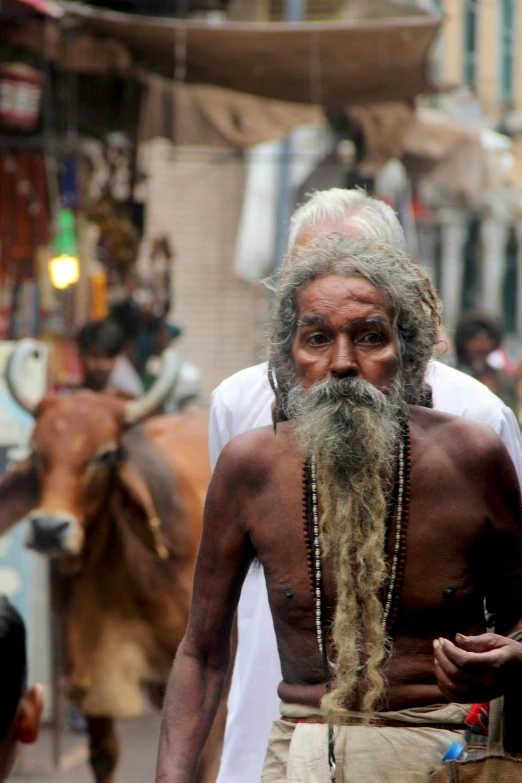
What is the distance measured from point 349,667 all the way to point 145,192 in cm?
744

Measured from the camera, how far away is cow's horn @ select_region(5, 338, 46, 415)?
612cm

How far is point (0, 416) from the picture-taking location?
655 centimetres

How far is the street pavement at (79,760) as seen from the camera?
694 cm

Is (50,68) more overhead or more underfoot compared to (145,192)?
more overhead

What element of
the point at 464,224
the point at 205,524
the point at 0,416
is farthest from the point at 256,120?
the point at 464,224

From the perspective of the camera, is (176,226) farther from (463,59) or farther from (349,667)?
(349,667)

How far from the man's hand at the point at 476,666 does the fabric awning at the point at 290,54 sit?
5184 mm

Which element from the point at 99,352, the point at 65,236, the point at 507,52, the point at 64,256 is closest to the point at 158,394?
the point at 99,352

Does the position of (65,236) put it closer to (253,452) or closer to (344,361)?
(253,452)

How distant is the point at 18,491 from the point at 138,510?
1.93ft

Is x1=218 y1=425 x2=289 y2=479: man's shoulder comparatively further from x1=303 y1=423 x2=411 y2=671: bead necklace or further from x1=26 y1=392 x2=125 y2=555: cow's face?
x1=26 y1=392 x2=125 y2=555: cow's face

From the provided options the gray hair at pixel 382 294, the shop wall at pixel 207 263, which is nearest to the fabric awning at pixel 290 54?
the gray hair at pixel 382 294

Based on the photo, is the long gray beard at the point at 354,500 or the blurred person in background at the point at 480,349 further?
the blurred person in background at the point at 480,349

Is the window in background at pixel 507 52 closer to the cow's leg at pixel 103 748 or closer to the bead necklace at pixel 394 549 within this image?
the cow's leg at pixel 103 748
